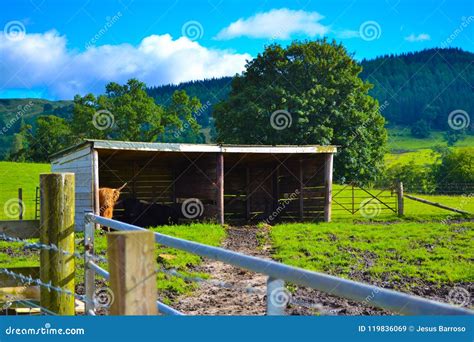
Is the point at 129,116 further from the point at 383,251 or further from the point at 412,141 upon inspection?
the point at 412,141

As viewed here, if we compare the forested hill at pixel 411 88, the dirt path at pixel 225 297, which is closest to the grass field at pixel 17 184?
the dirt path at pixel 225 297

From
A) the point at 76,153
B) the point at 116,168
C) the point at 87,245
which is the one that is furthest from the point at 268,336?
the point at 116,168

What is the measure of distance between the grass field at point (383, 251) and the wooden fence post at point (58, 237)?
5.96m

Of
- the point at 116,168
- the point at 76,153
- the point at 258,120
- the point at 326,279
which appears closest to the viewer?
the point at 326,279

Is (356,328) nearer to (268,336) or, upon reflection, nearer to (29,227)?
(268,336)

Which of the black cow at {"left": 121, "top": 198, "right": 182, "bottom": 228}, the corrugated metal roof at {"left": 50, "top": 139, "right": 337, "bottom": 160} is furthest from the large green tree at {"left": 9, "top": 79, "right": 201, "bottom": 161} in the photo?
the corrugated metal roof at {"left": 50, "top": 139, "right": 337, "bottom": 160}

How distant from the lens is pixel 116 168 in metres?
20.2

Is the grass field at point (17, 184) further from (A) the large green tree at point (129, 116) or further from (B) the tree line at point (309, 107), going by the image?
(B) the tree line at point (309, 107)

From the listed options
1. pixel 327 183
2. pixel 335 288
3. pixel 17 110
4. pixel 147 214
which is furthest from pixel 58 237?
pixel 17 110

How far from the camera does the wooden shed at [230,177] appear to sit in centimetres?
1825

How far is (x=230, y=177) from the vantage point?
2212 cm

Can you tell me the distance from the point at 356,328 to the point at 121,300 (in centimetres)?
113

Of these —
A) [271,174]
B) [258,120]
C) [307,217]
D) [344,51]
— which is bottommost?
[307,217]

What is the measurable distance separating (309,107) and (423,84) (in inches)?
3620
